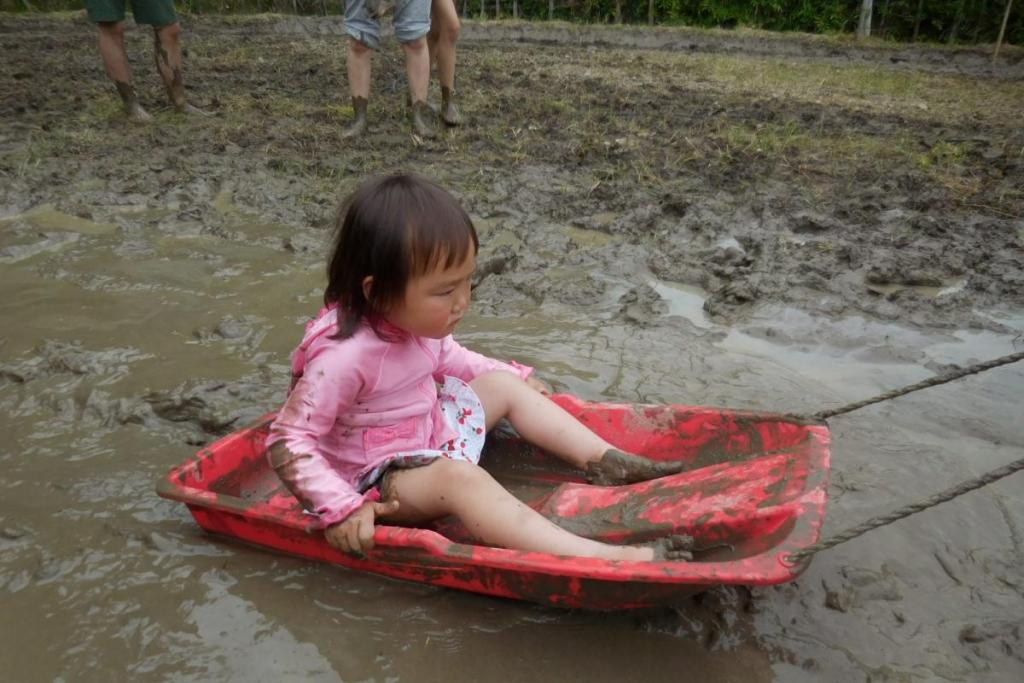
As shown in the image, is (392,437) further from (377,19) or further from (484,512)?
(377,19)

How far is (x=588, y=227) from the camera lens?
457 centimetres

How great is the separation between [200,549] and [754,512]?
1.45m

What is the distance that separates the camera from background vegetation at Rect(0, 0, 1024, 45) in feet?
49.4

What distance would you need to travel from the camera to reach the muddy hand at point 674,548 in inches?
73.5

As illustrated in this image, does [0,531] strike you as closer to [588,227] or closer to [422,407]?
[422,407]

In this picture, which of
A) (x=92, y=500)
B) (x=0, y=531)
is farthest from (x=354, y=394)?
(x=0, y=531)

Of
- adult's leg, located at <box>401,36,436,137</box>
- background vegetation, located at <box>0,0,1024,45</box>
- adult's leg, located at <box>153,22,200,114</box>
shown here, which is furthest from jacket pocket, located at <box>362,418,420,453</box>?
background vegetation, located at <box>0,0,1024,45</box>

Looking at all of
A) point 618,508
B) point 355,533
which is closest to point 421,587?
point 355,533

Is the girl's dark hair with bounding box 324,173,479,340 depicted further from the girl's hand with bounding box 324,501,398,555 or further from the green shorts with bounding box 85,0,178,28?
the green shorts with bounding box 85,0,178,28

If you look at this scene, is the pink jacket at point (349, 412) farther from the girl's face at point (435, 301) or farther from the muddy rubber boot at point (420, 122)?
the muddy rubber boot at point (420, 122)

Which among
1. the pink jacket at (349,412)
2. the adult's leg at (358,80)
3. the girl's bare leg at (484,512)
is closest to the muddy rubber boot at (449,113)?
the adult's leg at (358,80)

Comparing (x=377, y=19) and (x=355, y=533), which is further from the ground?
(x=377, y=19)

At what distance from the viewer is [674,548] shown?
196cm

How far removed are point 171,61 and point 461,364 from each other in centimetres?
524
